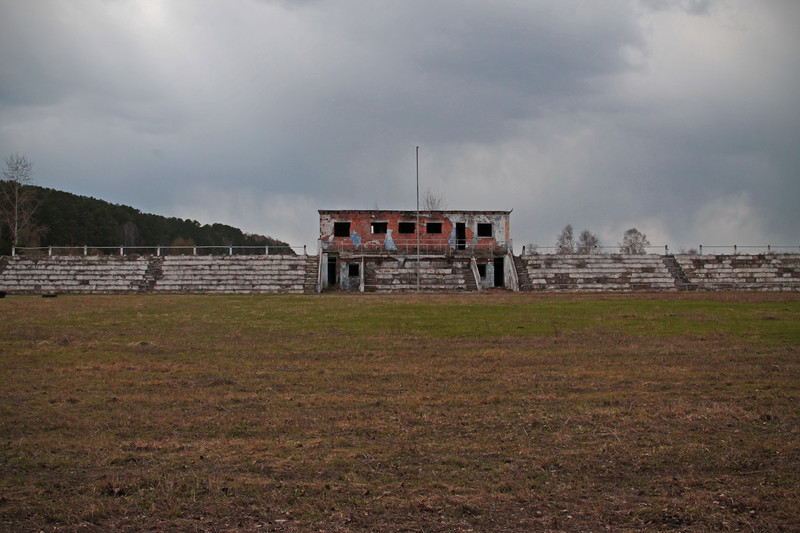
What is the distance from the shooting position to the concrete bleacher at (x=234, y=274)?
37578 millimetres

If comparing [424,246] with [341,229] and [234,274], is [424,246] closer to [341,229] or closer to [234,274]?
[341,229]

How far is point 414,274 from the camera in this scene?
40.4 meters

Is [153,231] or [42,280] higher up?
[153,231]

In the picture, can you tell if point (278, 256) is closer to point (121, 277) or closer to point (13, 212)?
point (121, 277)

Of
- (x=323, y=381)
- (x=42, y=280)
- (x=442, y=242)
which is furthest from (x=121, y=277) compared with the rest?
(x=323, y=381)

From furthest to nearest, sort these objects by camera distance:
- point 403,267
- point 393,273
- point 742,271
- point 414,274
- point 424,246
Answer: point 424,246, point 403,267, point 742,271, point 393,273, point 414,274

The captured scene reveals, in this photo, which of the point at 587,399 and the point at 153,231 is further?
the point at 153,231

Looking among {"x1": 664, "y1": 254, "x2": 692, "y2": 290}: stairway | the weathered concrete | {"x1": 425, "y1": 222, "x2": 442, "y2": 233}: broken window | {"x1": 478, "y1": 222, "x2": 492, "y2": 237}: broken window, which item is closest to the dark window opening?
the weathered concrete

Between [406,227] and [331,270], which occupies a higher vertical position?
[406,227]

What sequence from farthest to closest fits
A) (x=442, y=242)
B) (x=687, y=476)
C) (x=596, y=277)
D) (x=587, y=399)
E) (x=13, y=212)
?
(x=13, y=212)
(x=442, y=242)
(x=596, y=277)
(x=587, y=399)
(x=687, y=476)

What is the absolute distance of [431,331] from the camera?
50.7ft

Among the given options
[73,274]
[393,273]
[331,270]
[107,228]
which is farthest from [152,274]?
[107,228]

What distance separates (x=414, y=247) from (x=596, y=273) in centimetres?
1315

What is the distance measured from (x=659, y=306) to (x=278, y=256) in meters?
27.5
